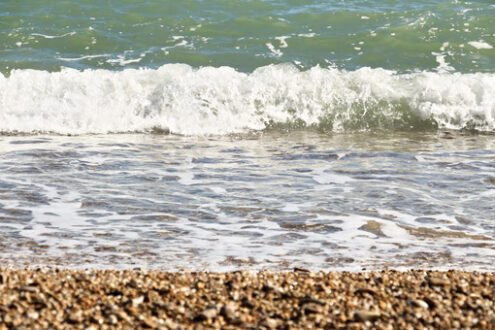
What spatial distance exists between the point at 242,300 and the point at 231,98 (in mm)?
7249

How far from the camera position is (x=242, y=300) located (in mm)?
3951

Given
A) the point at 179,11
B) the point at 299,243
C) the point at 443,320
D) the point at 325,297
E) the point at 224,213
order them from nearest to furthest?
1. the point at 443,320
2. the point at 325,297
3. the point at 299,243
4. the point at 224,213
5. the point at 179,11

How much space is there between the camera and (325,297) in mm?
4035

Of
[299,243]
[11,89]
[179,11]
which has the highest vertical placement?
[179,11]

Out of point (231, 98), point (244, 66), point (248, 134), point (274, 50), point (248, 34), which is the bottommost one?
point (248, 134)

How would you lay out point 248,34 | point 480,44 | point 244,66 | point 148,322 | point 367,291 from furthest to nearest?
point 248,34 < point 480,44 < point 244,66 < point 367,291 < point 148,322

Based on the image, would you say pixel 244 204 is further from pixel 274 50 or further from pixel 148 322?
pixel 274 50

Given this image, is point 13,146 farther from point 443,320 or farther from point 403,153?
point 443,320

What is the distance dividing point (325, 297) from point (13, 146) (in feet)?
18.2

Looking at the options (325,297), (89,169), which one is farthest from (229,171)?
(325,297)

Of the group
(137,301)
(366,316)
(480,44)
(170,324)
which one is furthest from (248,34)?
(170,324)

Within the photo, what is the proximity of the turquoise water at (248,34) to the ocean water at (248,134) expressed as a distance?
0.05 metres

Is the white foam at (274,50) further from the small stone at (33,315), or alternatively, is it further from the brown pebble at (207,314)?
the small stone at (33,315)

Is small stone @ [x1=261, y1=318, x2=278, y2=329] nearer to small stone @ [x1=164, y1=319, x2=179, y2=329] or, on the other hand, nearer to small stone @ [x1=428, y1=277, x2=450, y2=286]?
small stone @ [x1=164, y1=319, x2=179, y2=329]
